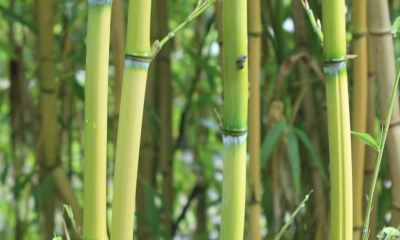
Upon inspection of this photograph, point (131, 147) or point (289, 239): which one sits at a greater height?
point (131, 147)

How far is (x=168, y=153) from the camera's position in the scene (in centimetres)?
91

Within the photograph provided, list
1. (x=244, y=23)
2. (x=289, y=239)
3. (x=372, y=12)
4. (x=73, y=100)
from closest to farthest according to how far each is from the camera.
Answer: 1. (x=244, y=23)
2. (x=372, y=12)
3. (x=289, y=239)
4. (x=73, y=100)

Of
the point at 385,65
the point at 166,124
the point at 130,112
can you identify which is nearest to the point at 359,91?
the point at 385,65

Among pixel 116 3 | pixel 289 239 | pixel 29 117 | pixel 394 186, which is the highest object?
pixel 116 3

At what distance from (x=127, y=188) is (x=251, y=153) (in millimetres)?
229

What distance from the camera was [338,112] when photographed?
31 centimetres

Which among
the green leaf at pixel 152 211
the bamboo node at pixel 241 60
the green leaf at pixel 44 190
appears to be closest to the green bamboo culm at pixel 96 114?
the bamboo node at pixel 241 60

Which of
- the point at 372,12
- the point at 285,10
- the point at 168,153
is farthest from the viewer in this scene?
the point at 168,153

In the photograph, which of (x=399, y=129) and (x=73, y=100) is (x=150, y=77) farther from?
(x=399, y=129)

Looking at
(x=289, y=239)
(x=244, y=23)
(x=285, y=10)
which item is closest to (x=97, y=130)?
(x=244, y=23)

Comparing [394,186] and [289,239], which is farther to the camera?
[289,239]

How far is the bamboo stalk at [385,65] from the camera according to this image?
1.39ft

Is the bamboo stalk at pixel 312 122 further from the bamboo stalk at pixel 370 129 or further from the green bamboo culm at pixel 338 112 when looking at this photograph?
the green bamboo culm at pixel 338 112

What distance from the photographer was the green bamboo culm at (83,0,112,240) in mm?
294
